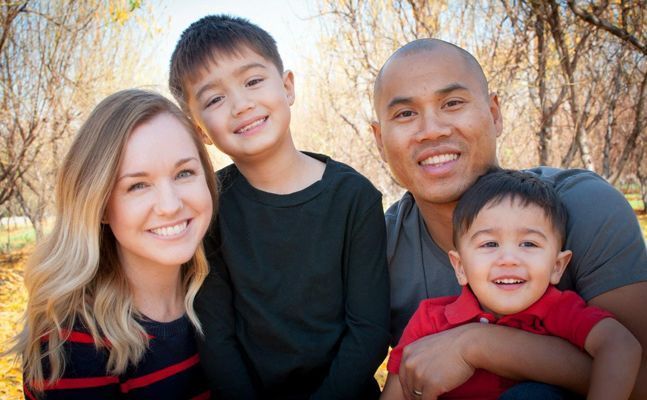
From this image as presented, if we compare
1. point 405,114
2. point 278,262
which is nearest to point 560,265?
point 405,114

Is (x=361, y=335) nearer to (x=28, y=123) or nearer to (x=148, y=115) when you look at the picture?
(x=148, y=115)

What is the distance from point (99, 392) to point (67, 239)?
0.64 m

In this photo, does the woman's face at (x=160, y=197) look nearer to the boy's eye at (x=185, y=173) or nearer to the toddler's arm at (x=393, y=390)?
the boy's eye at (x=185, y=173)

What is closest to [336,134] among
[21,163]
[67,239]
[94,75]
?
[94,75]

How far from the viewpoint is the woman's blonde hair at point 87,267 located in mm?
2051

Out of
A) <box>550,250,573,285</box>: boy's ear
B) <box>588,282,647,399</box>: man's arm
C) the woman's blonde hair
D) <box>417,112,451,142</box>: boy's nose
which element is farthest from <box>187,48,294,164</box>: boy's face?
<box>588,282,647,399</box>: man's arm

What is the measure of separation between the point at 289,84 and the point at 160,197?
1.01m

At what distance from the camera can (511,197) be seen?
6.40ft

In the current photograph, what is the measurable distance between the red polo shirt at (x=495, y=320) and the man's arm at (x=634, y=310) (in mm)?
121

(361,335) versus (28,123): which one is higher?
(28,123)

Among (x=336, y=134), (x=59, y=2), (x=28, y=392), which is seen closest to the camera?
(x=28, y=392)

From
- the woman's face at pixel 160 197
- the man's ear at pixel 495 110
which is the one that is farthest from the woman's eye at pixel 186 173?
the man's ear at pixel 495 110

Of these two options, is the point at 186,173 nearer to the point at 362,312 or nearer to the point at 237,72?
the point at 237,72

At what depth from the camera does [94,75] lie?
9883mm
